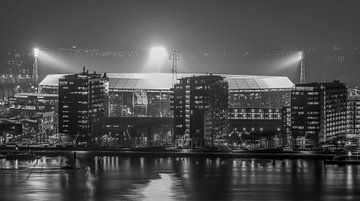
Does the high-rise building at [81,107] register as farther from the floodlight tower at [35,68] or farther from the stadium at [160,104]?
the floodlight tower at [35,68]

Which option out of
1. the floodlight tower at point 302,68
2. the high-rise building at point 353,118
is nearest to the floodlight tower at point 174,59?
the floodlight tower at point 302,68

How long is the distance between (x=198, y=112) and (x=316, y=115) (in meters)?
3.48

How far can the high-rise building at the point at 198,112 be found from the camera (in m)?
40.1

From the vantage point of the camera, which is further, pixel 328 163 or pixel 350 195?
pixel 328 163

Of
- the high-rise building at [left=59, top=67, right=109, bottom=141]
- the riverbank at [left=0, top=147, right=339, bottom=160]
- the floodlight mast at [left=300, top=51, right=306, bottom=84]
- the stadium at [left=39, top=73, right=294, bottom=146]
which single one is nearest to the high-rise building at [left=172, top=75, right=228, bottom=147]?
the stadium at [left=39, top=73, right=294, bottom=146]

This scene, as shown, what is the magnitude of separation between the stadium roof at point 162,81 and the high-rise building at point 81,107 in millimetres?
5189

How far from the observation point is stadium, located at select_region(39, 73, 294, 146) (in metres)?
40.8

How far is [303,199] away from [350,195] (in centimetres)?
116

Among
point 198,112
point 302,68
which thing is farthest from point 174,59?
point 198,112

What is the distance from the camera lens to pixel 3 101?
162 feet

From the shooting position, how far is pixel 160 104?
154 feet

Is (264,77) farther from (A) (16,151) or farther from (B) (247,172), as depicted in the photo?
(B) (247,172)

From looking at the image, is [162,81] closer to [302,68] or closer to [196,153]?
[302,68]

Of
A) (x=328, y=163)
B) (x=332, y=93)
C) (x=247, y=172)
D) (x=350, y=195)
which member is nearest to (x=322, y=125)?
(x=332, y=93)
